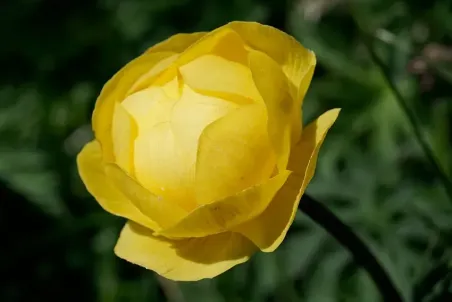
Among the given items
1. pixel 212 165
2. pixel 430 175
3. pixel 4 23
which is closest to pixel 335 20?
pixel 430 175

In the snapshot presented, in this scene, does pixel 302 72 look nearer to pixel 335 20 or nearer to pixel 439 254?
pixel 439 254

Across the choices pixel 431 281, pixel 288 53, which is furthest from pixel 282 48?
pixel 431 281

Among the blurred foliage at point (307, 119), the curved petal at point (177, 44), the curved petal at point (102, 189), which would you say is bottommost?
the blurred foliage at point (307, 119)

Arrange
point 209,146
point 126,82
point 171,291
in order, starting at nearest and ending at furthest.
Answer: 1. point 209,146
2. point 126,82
3. point 171,291

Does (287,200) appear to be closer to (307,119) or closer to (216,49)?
(216,49)

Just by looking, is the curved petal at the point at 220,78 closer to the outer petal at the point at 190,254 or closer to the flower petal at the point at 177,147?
the flower petal at the point at 177,147

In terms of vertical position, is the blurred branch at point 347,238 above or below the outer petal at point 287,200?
below

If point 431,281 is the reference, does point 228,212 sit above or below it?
above

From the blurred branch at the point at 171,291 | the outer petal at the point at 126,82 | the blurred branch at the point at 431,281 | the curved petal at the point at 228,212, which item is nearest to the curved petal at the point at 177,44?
the outer petal at the point at 126,82
